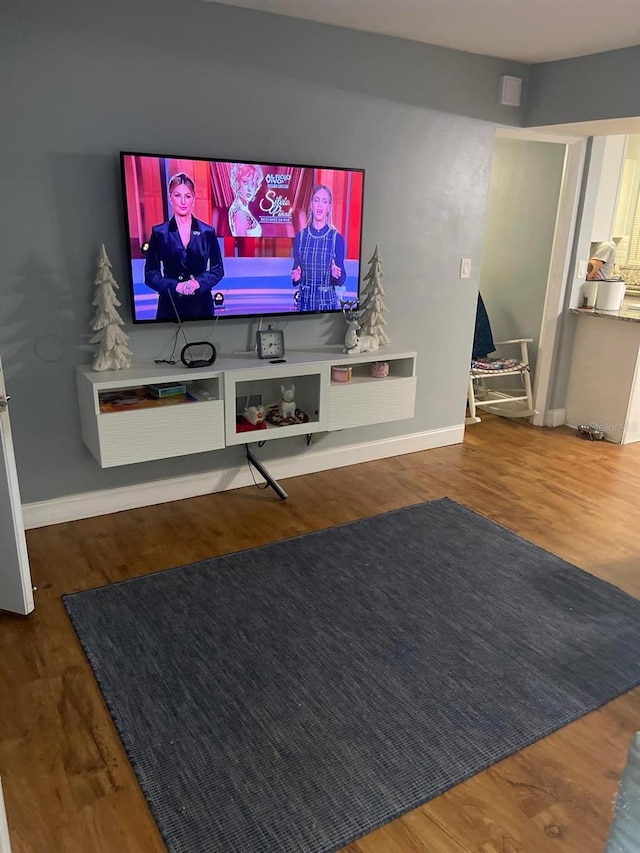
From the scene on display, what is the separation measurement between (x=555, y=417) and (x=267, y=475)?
2.42 metres

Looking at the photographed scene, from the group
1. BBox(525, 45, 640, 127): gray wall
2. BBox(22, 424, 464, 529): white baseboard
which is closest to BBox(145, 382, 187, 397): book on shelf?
BBox(22, 424, 464, 529): white baseboard

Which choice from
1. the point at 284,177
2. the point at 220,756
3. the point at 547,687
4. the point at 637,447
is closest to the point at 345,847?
the point at 220,756

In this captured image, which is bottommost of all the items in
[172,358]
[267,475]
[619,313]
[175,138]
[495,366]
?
[267,475]

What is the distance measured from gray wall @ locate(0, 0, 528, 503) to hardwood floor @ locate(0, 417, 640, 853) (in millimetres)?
360

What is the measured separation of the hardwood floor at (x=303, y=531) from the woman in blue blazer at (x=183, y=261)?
1.02m

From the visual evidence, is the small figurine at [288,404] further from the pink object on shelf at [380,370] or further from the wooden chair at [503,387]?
the wooden chair at [503,387]

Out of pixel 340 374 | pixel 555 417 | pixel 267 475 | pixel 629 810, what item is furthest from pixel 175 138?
pixel 555 417

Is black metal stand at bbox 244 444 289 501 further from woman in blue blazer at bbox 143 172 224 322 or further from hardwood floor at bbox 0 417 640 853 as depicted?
woman in blue blazer at bbox 143 172 224 322

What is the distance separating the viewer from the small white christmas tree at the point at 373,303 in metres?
3.58

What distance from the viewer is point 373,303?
3.61 metres

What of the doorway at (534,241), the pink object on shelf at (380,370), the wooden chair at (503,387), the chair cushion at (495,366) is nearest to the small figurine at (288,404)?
the pink object on shelf at (380,370)

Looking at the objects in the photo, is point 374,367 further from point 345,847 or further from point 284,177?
point 345,847

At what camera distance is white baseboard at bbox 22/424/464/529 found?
10.3 ft

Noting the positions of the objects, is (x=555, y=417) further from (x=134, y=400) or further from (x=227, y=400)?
(x=134, y=400)
